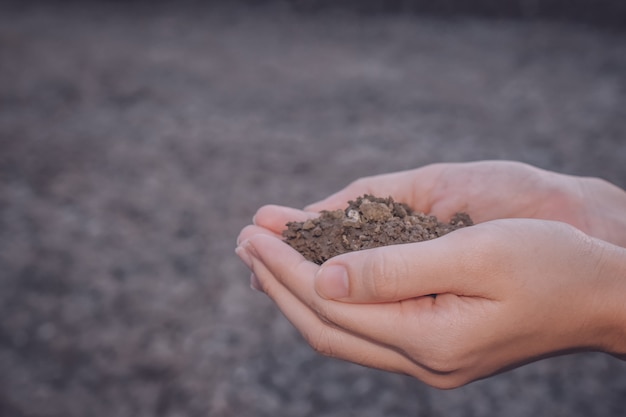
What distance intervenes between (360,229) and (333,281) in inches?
11.1

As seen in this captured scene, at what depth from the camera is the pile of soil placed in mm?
1436

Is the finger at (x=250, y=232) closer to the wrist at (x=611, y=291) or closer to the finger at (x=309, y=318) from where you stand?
the finger at (x=309, y=318)

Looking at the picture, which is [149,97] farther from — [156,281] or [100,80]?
[156,281]

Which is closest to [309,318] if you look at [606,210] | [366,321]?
[366,321]

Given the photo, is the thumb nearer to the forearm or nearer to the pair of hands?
the pair of hands

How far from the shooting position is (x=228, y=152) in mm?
3875

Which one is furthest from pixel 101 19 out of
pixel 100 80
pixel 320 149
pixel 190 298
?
pixel 190 298

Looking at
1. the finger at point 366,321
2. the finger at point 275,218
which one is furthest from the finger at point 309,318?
the finger at point 275,218

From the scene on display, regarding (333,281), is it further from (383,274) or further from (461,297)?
(461,297)

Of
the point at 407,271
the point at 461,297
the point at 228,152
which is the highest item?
the point at 407,271

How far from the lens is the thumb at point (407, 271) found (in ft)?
3.88

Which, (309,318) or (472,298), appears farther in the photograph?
(309,318)

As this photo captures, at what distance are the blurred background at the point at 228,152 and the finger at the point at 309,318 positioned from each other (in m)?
0.80

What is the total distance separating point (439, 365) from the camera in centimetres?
123
